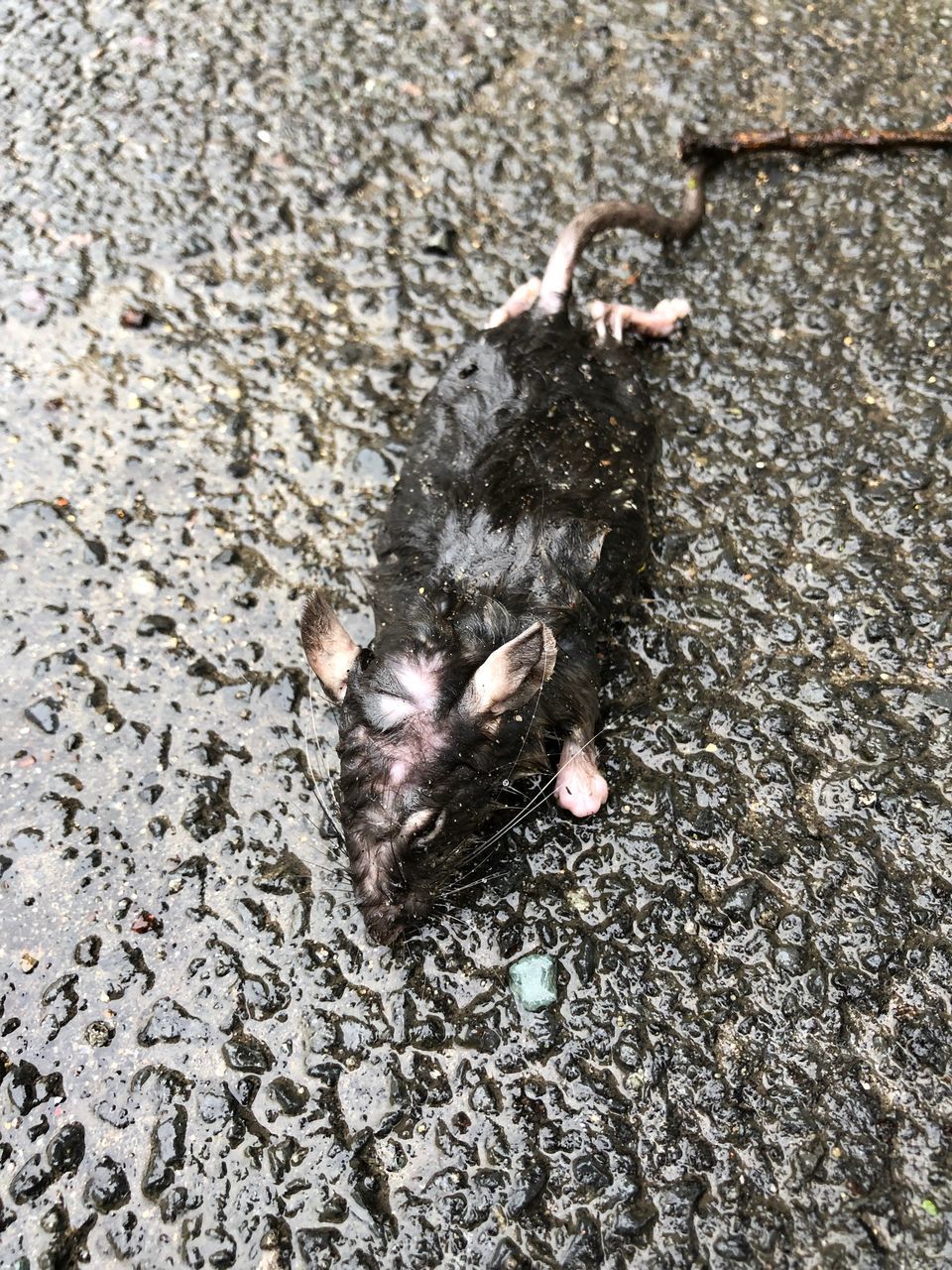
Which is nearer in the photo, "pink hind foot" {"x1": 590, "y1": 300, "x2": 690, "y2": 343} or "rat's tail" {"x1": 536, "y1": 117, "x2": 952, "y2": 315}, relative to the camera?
"pink hind foot" {"x1": 590, "y1": 300, "x2": 690, "y2": 343}

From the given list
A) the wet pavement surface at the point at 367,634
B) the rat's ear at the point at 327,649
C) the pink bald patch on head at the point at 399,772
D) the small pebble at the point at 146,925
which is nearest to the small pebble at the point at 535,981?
the wet pavement surface at the point at 367,634

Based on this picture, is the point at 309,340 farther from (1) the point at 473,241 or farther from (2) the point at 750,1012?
(2) the point at 750,1012

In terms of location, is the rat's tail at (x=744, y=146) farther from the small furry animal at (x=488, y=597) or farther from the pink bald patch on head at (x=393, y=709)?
the pink bald patch on head at (x=393, y=709)

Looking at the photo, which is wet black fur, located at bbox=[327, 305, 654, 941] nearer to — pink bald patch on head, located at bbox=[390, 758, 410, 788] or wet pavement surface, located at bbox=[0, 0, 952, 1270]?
pink bald patch on head, located at bbox=[390, 758, 410, 788]

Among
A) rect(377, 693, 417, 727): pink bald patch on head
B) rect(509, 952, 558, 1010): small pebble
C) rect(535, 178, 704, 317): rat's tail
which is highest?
rect(535, 178, 704, 317): rat's tail

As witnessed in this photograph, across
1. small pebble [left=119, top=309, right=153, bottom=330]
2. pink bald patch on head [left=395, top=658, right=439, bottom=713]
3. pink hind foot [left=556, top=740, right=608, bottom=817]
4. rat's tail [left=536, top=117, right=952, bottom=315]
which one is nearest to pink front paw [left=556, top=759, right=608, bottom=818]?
pink hind foot [left=556, top=740, right=608, bottom=817]

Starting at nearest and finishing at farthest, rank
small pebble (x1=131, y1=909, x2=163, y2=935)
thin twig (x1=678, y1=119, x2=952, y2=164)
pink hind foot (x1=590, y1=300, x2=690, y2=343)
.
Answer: small pebble (x1=131, y1=909, x2=163, y2=935) < pink hind foot (x1=590, y1=300, x2=690, y2=343) < thin twig (x1=678, y1=119, x2=952, y2=164)

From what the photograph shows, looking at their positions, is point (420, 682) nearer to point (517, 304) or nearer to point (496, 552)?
point (496, 552)
